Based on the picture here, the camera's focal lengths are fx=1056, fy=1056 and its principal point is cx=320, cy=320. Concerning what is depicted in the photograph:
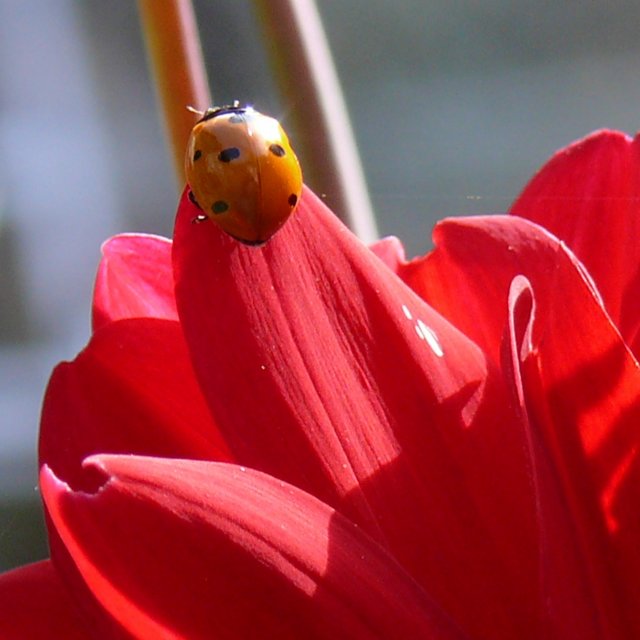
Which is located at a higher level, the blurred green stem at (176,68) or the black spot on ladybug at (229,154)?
the blurred green stem at (176,68)

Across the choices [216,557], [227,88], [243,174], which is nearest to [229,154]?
[243,174]

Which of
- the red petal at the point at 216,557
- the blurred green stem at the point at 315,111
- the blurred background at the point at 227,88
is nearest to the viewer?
the red petal at the point at 216,557

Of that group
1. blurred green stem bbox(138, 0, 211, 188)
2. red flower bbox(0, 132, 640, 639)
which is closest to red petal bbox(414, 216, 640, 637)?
red flower bbox(0, 132, 640, 639)

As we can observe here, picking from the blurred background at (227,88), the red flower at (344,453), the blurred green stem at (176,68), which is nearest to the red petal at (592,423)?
the red flower at (344,453)

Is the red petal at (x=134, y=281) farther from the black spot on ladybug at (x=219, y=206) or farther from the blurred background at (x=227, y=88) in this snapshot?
the blurred background at (x=227, y=88)

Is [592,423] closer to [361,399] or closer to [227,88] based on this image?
[361,399]

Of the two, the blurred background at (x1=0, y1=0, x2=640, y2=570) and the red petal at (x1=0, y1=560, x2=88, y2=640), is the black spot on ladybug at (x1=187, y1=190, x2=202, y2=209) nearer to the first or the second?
the red petal at (x1=0, y1=560, x2=88, y2=640)

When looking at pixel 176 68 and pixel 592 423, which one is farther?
pixel 176 68

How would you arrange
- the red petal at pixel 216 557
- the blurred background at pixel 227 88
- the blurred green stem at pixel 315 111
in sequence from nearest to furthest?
the red petal at pixel 216 557 → the blurred green stem at pixel 315 111 → the blurred background at pixel 227 88
